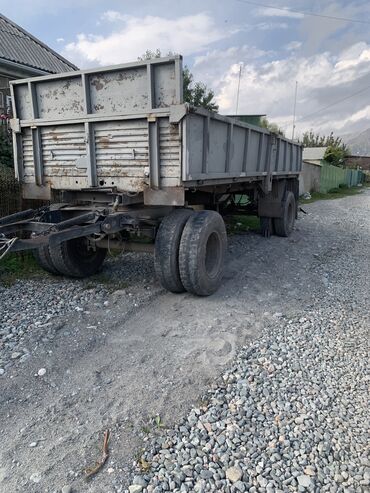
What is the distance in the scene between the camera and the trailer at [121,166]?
4734 mm

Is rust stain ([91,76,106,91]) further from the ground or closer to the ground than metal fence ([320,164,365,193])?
further from the ground

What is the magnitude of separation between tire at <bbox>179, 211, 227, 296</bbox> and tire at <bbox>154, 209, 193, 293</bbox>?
8 centimetres

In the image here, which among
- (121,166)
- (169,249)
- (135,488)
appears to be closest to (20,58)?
(121,166)

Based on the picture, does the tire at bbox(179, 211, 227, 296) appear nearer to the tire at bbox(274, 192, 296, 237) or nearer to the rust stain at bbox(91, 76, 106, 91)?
the rust stain at bbox(91, 76, 106, 91)

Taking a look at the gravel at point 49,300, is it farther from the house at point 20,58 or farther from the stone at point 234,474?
the house at point 20,58

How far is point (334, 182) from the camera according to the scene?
1293 inches

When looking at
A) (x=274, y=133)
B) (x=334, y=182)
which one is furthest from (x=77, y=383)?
(x=334, y=182)

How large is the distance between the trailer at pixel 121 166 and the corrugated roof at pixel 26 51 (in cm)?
801

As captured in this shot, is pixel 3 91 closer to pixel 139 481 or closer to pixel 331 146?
pixel 139 481

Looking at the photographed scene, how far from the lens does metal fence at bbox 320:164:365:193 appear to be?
2904 centimetres

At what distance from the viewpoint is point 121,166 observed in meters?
5.17

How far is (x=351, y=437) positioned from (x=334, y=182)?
32.5m

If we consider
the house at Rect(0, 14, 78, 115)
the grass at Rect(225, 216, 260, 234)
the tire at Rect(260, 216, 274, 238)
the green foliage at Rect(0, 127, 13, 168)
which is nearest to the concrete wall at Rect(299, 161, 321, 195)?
the grass at Rect(225, 216, 260, 234)

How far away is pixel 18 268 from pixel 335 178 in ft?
102
